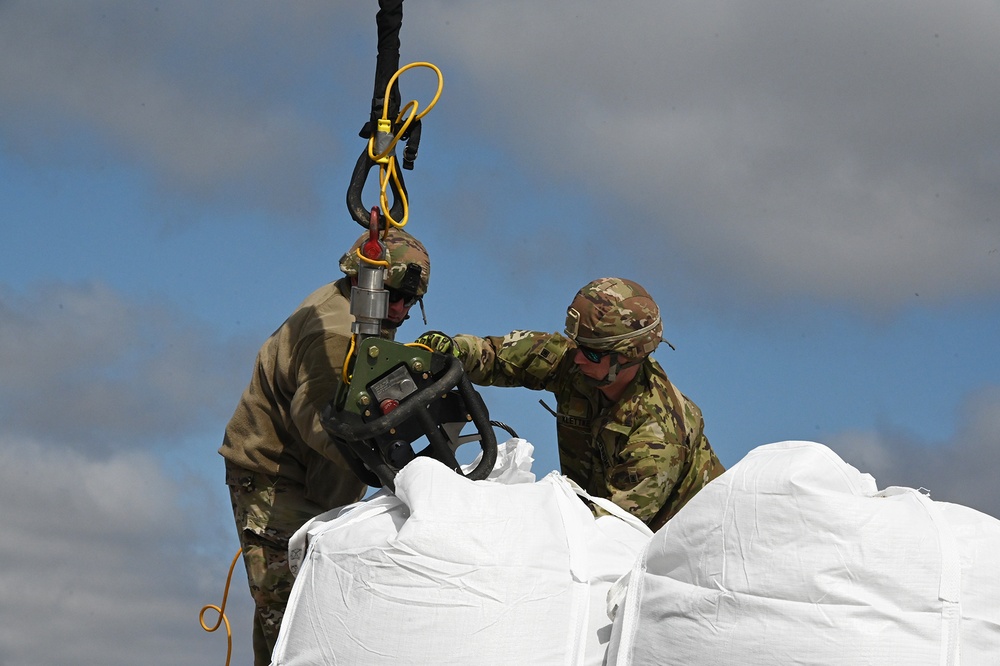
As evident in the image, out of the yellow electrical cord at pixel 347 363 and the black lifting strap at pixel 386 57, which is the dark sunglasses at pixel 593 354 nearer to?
the yellow electrical cord at pixel 347 363

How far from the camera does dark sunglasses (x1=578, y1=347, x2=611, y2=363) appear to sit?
4621mm

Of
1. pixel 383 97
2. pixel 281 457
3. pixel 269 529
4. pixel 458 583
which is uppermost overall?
pixel 383 97

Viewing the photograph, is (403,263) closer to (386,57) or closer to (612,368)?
(386,57)

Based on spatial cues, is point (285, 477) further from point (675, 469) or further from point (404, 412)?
point (675, 469)

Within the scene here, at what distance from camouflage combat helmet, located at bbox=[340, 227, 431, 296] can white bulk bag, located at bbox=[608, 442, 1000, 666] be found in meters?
1.82

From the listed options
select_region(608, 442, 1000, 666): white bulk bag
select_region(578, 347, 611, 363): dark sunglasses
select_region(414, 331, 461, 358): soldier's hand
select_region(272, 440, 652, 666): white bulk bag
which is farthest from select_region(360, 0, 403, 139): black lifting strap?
select_region(608, 442, 1000, 666): white bulk bag

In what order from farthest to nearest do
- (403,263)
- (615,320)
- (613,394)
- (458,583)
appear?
1. (613,394)
2. (403,263)
3. (615,320)
4. (458,583)

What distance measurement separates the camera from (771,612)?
2.94m

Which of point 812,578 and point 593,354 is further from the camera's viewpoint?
point 593,354

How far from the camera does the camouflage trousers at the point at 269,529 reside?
500 centimetres

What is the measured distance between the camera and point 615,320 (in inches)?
180

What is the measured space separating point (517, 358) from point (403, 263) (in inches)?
25.0

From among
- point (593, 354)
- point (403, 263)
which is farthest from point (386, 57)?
point (593, 354)

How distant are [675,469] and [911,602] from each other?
1.74 meters
